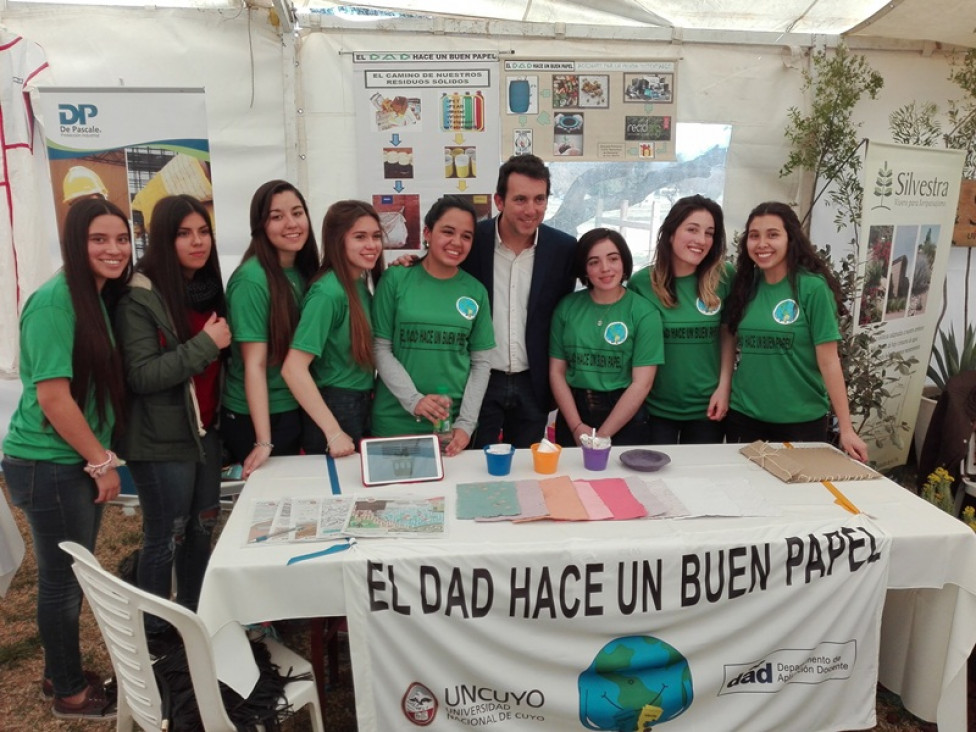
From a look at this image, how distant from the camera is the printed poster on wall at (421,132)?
3.76 metres

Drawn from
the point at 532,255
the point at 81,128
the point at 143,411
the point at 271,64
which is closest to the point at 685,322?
the point at 532,255

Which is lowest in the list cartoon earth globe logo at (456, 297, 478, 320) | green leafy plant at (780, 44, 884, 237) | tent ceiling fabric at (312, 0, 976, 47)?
cartoon earth globe logo at (456, 297, 478, 320)

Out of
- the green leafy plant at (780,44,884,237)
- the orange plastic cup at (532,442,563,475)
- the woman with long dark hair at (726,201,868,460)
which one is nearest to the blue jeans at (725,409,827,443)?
the woman with long dark hair at (726,201,868,460)

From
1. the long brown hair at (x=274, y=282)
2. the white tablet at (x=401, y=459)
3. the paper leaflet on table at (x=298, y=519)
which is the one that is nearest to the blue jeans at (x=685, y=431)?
the white tablet at (x=401, y=459)

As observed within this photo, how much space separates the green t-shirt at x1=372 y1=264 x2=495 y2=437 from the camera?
2307mm

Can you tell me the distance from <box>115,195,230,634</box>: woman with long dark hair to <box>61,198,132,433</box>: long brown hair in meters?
0.06

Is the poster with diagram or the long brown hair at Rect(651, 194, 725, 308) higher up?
the poster with diagram

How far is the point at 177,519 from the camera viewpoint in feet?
6.94

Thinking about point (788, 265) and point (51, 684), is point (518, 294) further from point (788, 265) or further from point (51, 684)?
point (51, 684)

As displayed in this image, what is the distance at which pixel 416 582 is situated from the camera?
1620mm

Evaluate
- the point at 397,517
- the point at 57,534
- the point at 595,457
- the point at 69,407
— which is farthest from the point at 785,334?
the point at 57,534

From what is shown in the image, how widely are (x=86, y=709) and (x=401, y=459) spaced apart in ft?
3.94

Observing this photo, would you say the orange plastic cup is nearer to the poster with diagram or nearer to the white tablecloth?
the white tablecloth

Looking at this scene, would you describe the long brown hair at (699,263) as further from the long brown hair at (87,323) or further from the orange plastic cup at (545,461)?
the long brown hair at (87,323)
